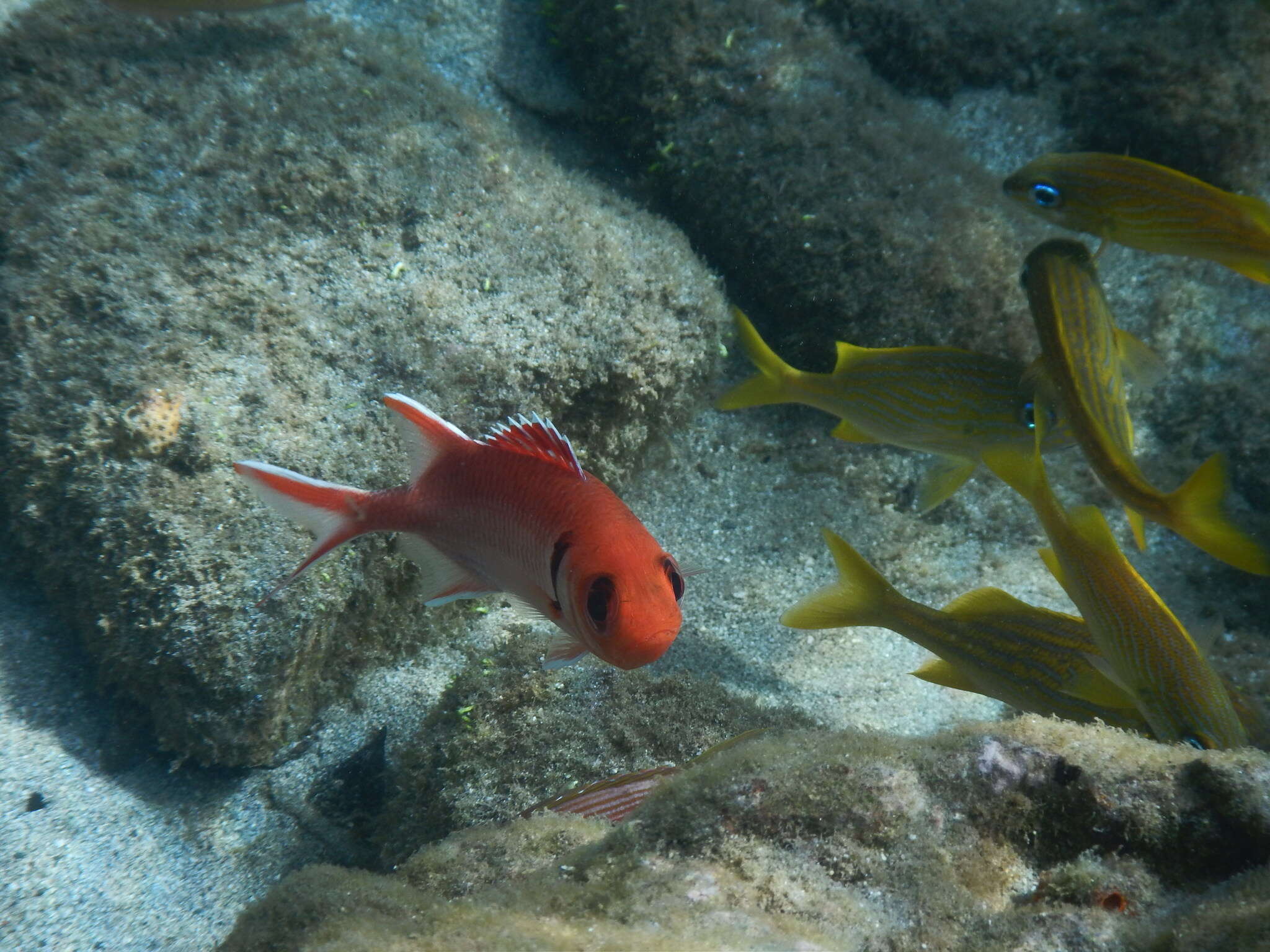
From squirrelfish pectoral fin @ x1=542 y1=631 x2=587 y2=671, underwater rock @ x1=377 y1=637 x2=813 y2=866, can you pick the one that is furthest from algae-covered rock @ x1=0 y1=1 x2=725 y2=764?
squirrelfish pectoral fin @ x1=542 y1=631 x2=587 y2=671

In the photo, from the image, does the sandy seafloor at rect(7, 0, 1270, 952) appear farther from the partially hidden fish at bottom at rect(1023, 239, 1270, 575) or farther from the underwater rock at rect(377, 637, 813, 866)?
the partially hidden fish at bottom at rect(1023, 239, 1270, 575)

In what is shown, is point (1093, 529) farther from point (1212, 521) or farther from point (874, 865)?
point (874, 865)

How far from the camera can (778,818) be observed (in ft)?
5.13

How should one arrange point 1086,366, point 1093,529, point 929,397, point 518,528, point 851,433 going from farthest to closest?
point 851,433 → point 929,397 → point 1086,366 → point 1093,529 → point 518,528

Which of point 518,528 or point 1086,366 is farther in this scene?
point 1086,366

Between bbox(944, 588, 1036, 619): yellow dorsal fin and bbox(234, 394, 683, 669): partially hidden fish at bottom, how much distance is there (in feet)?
4.70

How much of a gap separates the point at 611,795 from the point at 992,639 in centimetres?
146

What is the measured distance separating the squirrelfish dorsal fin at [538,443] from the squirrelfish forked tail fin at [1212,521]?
6.32ft

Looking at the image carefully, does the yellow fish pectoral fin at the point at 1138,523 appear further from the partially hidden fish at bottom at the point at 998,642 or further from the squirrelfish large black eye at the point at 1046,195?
the squirrelfish large black eye at the point at 1046,195

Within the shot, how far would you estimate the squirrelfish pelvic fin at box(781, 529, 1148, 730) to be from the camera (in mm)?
2262

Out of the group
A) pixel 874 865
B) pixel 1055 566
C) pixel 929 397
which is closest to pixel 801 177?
pixel 929 397

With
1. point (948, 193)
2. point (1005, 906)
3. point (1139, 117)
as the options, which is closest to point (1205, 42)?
point (1139, 117)

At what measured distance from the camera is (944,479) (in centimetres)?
329

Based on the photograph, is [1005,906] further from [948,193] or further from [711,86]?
[711,86]
